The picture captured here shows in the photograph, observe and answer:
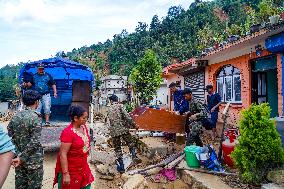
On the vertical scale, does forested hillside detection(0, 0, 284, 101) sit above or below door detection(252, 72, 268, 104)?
above

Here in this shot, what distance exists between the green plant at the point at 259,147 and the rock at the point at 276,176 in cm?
18

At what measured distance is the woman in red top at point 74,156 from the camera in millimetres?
3928

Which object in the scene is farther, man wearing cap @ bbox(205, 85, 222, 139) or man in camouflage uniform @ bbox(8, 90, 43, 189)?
man wearing cap @ bbox(205, 85, 222, 139)

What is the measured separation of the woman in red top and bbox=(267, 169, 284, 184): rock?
316cm

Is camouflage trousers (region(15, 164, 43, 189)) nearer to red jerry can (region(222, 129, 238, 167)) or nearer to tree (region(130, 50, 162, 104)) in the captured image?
red jerry can (region(222, 129, 238, 167))

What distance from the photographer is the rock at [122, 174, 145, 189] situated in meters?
6.30

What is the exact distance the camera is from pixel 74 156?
402 centimetres

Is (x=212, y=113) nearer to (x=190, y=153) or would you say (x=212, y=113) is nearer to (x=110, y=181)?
(x=190, y=153)

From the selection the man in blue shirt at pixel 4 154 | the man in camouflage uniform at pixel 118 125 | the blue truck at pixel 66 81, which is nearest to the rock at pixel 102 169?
the man in camouflage uniform at pixel 118 125

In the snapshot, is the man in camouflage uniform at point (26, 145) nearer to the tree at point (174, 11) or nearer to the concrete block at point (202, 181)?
the concrete block at point (202, 181)

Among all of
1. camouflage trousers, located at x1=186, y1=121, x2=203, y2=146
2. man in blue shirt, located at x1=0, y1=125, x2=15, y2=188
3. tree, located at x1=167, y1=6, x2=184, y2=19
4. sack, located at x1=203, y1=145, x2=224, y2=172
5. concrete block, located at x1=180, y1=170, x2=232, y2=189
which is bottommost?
concrete block, located at x1=180, y1=170, x2=232, y2=189

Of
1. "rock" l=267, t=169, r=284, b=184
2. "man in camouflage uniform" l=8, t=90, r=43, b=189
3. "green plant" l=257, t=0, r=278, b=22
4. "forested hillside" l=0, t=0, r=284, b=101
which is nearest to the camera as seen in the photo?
"man in camouflage uniform" l=8, t=90, r=43, b=189

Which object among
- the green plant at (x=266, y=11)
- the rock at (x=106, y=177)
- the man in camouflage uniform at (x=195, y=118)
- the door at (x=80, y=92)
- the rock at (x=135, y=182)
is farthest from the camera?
the green plant at (x=266, y=11)

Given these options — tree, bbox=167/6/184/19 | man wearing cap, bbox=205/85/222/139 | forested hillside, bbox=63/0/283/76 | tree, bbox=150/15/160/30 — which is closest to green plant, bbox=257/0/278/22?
man wearing cap, bbox=205/85/222/139
